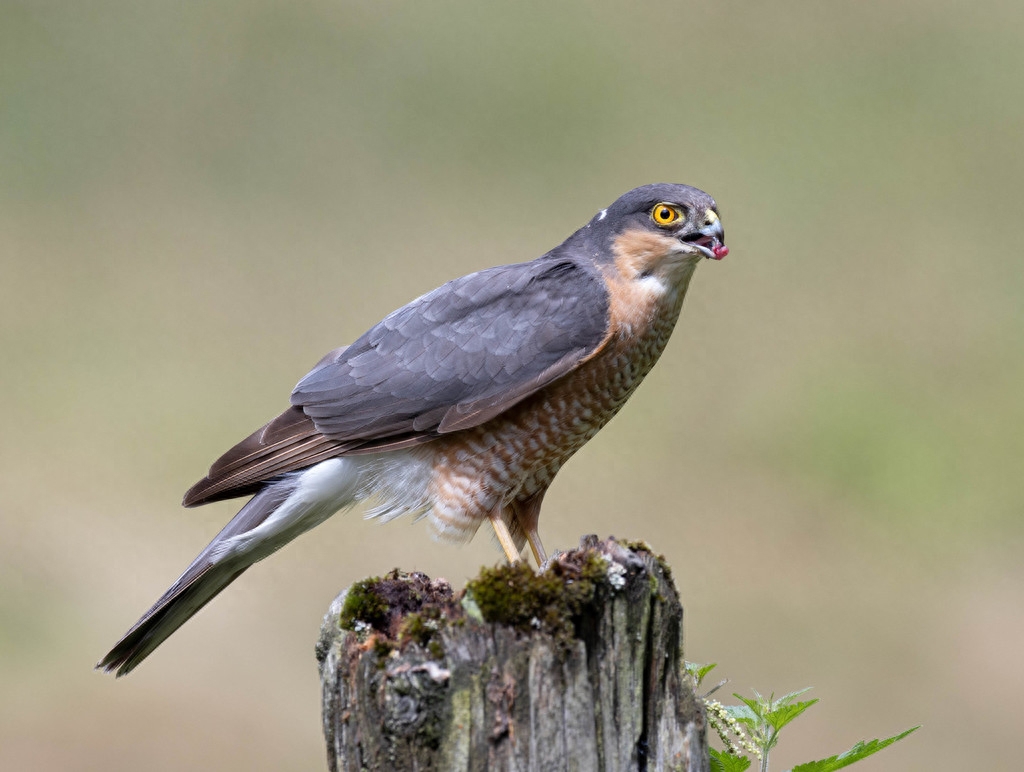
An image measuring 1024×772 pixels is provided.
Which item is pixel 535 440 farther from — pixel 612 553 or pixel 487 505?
pixel 612 553

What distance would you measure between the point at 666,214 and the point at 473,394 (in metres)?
0.92

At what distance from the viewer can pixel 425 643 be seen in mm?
2242

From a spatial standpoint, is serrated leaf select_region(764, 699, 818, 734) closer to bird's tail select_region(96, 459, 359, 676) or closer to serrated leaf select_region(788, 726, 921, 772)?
serrated leaf select_region(788, 726, 921, 772)

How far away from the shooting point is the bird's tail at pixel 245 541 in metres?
3.51

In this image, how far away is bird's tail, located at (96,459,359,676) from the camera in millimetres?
3508

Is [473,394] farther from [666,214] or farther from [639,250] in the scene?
[666,214]

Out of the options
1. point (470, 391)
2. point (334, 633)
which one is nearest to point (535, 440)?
point (470, 391)

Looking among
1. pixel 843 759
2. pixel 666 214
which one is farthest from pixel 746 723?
pixel 666 214

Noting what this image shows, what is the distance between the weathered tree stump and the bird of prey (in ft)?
4.57

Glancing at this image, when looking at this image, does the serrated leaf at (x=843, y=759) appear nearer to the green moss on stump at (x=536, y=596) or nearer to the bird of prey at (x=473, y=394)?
the green moss on stump at (x=536, y=596)

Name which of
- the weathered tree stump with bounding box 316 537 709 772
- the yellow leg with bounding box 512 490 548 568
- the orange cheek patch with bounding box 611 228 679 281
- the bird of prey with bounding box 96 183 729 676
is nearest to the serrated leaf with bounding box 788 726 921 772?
the weathered tree stump with bounding box 316 537 709 772

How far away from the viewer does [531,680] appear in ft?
7.23

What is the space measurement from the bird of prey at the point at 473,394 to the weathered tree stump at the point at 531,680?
4.57ft

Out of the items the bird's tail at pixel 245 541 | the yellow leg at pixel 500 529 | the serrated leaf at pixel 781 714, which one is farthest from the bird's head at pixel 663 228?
the serrated leaf at pixel 781 714
